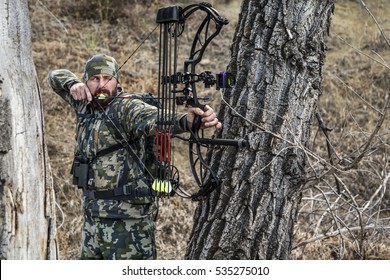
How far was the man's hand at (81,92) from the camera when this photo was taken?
476 centimetres

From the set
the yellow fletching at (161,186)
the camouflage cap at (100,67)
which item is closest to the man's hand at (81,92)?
the camouflage cap at (100,67)

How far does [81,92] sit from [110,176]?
59 cm

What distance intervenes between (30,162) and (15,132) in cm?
21

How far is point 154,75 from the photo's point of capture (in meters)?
10.2

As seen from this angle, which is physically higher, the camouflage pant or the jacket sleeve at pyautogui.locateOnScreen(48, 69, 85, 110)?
the jacket sleeve at pyautogui.locateOnScreen(48, 69, 85, 110)

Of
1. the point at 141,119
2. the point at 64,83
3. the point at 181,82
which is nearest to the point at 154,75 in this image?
the point at 64,83

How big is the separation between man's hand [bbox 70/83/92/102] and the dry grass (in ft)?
9.09

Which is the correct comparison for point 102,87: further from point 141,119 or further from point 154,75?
point 154,75

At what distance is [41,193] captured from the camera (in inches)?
174

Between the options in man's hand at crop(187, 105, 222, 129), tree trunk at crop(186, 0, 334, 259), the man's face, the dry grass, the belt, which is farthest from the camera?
the dry grass

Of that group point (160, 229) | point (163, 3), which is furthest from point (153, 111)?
point (163, 3)

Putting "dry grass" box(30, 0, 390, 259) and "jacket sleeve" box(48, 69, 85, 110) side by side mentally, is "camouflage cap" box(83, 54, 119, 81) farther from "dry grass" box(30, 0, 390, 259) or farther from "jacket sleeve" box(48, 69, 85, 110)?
"dry grass" box(30, 0, 390, 259)

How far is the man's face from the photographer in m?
4.82

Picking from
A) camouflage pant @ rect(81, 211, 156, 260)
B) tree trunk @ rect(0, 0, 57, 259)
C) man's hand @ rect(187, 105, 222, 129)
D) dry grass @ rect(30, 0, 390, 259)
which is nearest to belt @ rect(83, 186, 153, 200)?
camouflage pant @ rect(81, 211, 156, 260)
